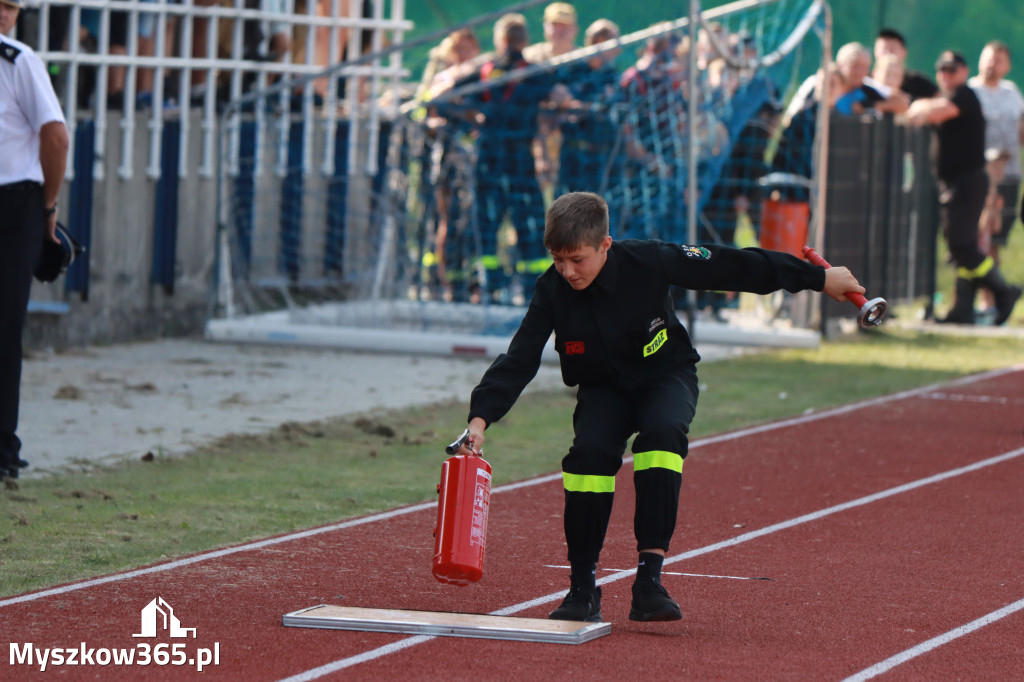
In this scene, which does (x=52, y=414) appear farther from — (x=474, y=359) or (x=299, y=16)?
(x=299, y=16)

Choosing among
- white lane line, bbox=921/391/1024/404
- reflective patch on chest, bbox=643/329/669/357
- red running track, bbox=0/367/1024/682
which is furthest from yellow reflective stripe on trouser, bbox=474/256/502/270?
reflective patch on chest, bbox=643/329/669/357

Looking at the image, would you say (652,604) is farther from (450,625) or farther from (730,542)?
(730,542)

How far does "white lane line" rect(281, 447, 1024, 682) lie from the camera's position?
4836 millimetres

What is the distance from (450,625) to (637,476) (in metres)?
0.79

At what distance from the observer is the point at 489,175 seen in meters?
14.4

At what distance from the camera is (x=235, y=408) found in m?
10.0

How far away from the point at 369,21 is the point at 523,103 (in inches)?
62.4

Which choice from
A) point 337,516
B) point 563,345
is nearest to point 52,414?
point 337,516

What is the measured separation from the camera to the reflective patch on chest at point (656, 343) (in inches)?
215

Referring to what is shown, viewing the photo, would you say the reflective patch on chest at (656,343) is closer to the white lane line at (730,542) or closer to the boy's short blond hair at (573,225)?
the boy's short blond hair at (573,225)

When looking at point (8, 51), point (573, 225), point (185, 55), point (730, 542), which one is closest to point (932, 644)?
point (730, 542)

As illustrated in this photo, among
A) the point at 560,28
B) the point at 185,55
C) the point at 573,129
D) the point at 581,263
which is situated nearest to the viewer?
the point at 581,263

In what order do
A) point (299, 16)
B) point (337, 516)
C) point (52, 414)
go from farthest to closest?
point (299, 16)
point (52, 414)
point (337, 516)

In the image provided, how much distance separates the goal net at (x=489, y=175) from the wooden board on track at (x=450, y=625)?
8.18 m
